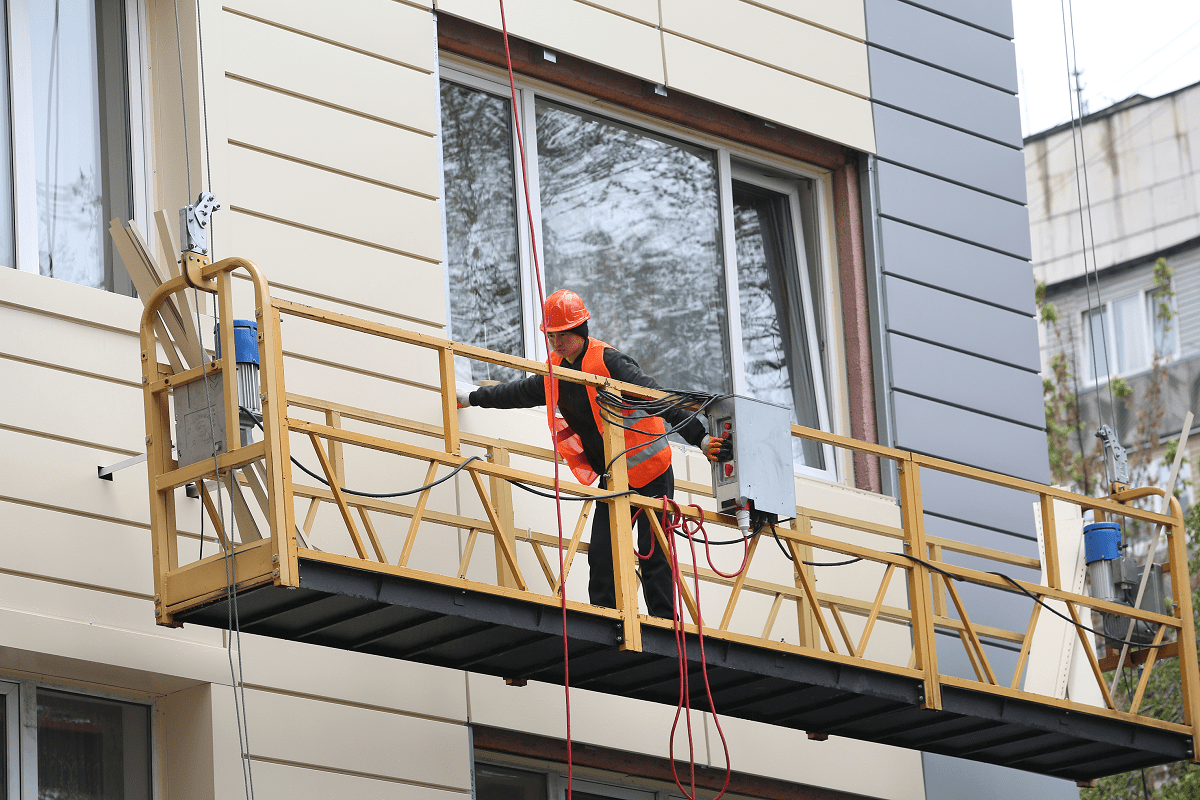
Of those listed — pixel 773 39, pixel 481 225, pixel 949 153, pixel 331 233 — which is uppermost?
pixel 773 39

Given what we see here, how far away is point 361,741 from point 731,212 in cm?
479

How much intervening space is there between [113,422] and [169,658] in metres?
1.14

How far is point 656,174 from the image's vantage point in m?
12.2

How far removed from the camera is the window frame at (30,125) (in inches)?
354

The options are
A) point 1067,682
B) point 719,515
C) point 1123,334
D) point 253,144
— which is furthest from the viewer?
point 1123,334

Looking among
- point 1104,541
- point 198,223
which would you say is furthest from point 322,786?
point 1104,541

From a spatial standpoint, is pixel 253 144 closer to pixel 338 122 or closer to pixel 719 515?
pixel 338 122

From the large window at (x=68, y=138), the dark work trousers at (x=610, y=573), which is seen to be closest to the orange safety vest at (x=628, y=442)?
the dark work trousers at (x=610, y=573)

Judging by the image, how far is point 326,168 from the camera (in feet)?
32.8

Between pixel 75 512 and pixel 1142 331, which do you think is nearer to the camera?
pixel 75 512

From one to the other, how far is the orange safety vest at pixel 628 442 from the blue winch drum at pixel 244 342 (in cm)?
138

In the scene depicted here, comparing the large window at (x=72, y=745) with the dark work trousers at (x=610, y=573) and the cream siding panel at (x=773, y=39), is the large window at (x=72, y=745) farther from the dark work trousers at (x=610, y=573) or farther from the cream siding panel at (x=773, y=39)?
the cream siding panel at (x=773, y=39)

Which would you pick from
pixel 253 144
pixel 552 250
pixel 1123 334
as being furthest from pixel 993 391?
pixel 1123 334

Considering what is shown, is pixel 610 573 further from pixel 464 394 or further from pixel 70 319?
pixel 70 319
